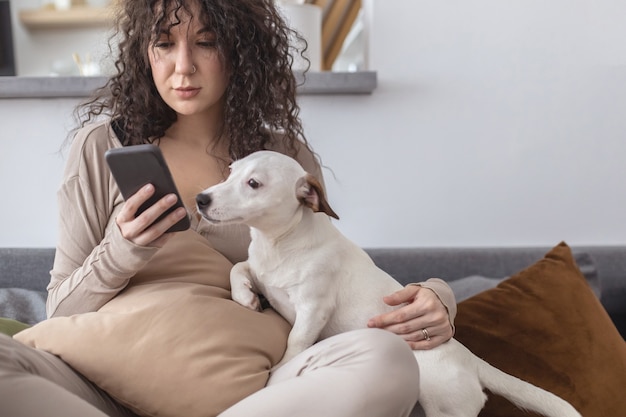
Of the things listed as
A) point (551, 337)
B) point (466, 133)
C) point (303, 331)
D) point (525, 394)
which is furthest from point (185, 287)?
point (466, 133)

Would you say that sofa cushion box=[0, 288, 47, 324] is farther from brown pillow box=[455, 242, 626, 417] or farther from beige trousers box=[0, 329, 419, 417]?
brown pillow box=[455, 242, 626, 417]

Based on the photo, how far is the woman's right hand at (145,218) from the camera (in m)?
1.10

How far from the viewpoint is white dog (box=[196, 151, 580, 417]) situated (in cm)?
118

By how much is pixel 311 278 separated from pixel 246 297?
4.7 inches

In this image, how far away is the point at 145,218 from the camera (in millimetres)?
1107

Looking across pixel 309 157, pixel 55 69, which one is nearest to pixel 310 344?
pixel 309 157

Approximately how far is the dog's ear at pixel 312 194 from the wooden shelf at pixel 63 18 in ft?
5.25

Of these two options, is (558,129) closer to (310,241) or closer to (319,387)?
(310,241)

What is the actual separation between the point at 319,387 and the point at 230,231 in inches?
21.0

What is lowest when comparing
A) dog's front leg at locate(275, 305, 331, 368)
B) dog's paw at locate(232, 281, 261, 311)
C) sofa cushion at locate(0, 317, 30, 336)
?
sofa cushion at locate(0, 317, 30, 336)

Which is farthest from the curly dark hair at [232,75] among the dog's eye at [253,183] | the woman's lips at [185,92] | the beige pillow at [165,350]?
the beige pillow at [165,350]

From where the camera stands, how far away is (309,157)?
160 centimetres

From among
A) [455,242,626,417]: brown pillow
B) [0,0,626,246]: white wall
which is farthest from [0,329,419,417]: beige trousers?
[0,0,626,246]: white wall

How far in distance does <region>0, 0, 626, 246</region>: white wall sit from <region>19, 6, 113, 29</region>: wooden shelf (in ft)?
2.30
